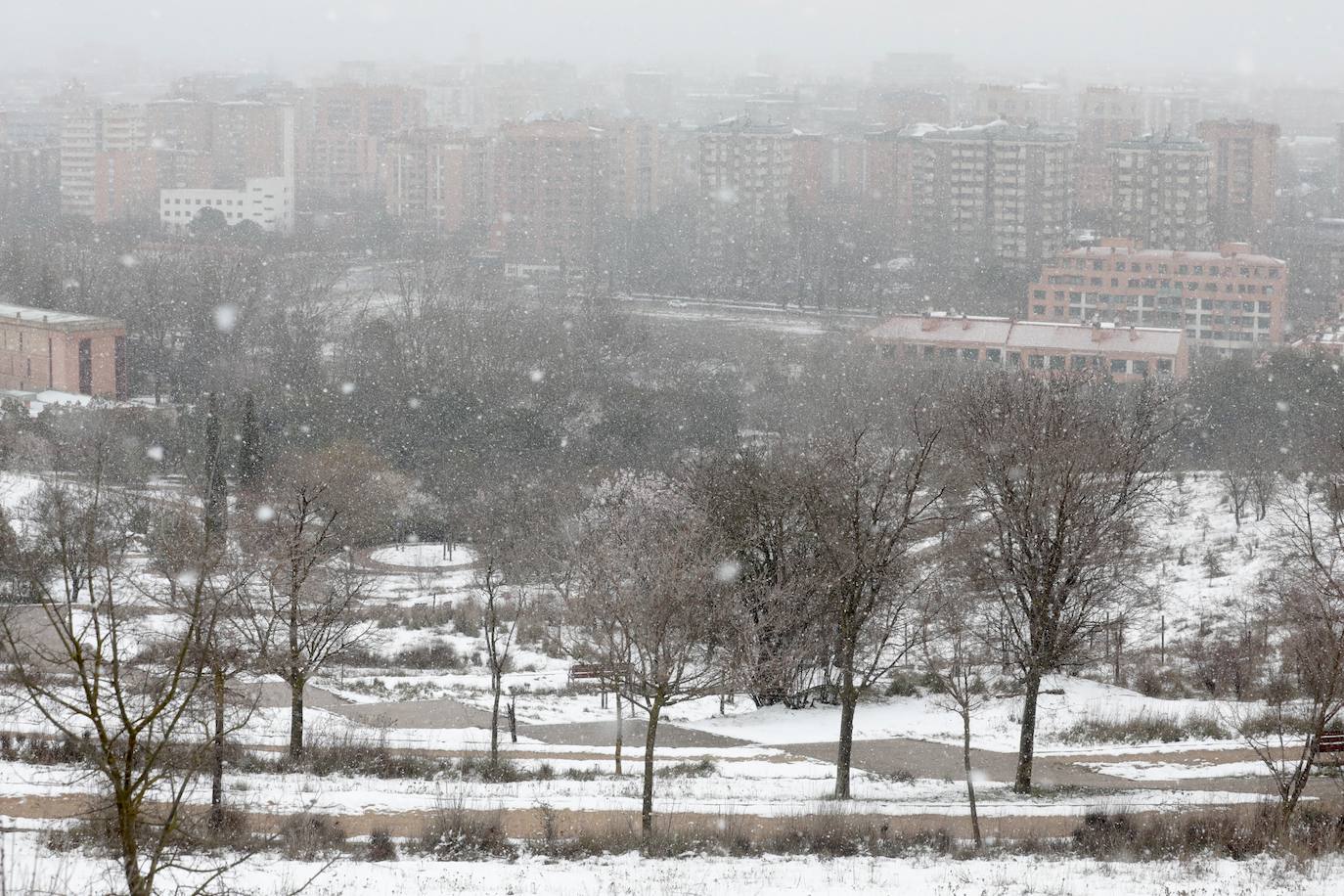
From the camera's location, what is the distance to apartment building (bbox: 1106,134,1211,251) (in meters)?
67.6

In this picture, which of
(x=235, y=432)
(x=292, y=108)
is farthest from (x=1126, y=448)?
(x=292, y=108)

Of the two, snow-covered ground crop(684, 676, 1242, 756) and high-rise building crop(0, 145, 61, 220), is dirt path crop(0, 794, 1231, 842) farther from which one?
high-rise building crop(0, 145, 61, 220)

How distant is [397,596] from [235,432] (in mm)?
9506

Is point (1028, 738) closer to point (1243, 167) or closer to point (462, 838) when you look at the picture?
point (462, 838)

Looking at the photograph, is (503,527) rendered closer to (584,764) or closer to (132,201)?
(584,764)

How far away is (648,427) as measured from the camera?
35500 mm

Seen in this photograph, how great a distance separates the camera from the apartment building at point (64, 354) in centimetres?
3959

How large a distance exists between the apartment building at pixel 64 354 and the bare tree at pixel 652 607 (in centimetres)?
2605

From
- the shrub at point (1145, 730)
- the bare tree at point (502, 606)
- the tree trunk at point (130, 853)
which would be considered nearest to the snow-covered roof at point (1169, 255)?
the bare tree at point (502, 606)

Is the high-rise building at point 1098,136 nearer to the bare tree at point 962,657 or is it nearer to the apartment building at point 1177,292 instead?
the apartment building at point 1177,292

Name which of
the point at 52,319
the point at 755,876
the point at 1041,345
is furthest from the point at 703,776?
the point at 1041,345

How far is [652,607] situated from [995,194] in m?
63.9

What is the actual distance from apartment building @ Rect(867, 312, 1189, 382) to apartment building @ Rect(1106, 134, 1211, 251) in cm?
2347

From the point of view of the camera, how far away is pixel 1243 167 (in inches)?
2859
